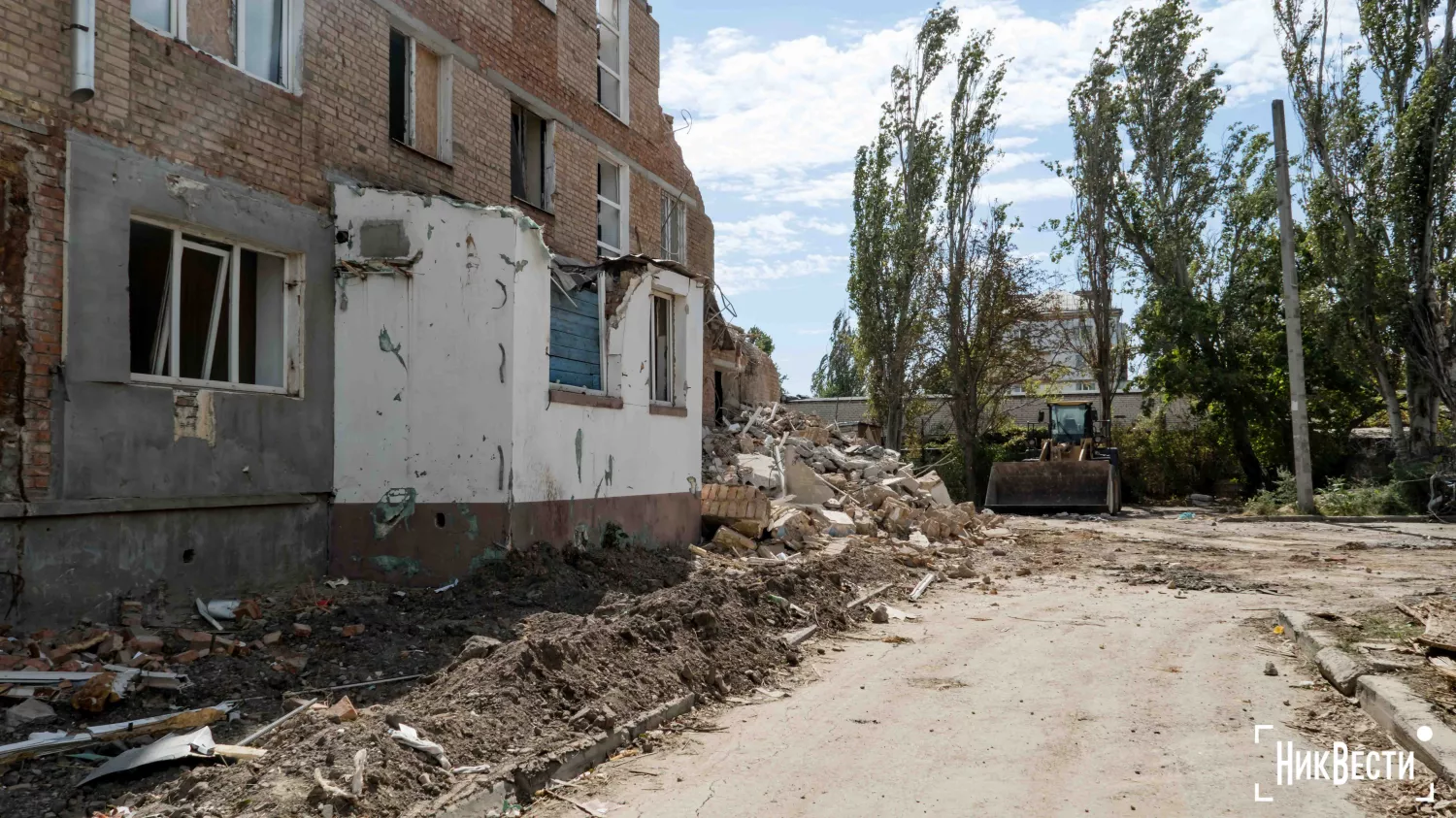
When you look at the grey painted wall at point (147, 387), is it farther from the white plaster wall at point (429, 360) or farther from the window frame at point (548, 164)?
the window frame at point (548, 164)

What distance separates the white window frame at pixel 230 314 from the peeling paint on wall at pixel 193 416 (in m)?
0.13

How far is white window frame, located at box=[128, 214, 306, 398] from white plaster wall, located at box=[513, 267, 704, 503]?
2071mm

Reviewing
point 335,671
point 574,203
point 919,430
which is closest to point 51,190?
point 335,671

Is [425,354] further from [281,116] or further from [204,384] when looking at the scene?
[281,116]

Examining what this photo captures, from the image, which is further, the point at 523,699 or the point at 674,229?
the point at 674,229

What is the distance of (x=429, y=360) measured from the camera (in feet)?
32.3

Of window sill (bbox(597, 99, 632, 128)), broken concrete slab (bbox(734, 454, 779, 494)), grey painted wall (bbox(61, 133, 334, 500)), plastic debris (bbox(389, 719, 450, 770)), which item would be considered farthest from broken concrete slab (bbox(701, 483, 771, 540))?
plastic debris (bbox(389, 719, 450, 770))

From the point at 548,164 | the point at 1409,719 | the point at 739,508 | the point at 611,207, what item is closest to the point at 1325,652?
the point at 1409,719

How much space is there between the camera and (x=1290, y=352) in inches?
969

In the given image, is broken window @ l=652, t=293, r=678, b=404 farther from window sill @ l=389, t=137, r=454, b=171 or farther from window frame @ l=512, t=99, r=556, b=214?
window sill @ l=389, t=137, r=454, b=171

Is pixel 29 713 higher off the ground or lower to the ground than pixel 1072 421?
lower

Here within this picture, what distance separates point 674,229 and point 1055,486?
40.8 ft

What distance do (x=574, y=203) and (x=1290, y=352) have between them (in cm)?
1905

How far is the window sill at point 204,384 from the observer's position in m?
7.94
